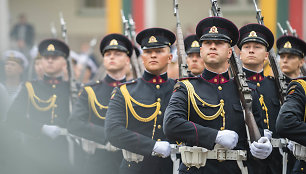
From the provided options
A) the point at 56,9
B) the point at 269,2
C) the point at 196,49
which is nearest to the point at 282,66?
the point at 196,49

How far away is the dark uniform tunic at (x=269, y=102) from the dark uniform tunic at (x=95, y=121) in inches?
66.8

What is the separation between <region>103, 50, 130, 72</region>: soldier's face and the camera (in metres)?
7.40

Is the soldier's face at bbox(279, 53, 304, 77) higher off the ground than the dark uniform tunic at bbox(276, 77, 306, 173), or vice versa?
the soldier's face at bbox(279, 53, 304, 77)

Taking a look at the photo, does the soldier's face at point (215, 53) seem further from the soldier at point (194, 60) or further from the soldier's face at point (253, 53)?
the soldier at point (194, 60)

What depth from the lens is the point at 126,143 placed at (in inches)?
221

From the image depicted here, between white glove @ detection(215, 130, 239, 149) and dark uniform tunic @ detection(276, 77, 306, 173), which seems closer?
white glove @ detection(215, 130, 239, 149)

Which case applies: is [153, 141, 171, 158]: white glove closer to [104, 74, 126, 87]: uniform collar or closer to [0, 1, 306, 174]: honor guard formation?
[0, 1, 306, 174]: honor guard formation

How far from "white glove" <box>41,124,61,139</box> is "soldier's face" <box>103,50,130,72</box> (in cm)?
132

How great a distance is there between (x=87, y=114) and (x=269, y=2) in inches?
390

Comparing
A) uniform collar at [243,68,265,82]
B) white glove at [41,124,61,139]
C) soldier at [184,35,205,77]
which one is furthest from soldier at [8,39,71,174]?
uniform collar at [243,68,265,82]

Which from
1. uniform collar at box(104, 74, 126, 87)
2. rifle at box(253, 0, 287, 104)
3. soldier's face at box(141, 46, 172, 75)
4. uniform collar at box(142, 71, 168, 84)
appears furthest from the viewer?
uniform collar at box(104, 74, 126, 87)

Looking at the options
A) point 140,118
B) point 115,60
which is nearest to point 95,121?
point 115,60

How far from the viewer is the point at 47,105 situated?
8477 mm

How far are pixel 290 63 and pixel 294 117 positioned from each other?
2.28m
